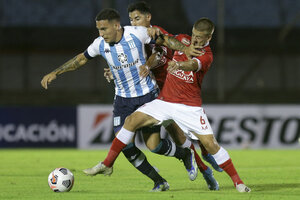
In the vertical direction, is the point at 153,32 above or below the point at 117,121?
above

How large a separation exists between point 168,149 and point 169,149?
0.01m

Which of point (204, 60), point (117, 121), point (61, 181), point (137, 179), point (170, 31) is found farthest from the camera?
point (170, 31)

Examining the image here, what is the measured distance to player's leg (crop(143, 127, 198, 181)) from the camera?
23.4ft

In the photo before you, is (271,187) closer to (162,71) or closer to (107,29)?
(162,71)

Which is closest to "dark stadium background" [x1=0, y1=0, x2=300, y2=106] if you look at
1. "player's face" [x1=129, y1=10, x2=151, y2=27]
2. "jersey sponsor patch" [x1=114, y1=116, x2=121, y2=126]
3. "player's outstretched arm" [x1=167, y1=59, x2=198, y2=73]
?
"player's face" [x1=129, y1=10, x2=151, y2=27]

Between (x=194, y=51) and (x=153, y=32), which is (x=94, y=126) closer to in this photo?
(x=153, y=32)

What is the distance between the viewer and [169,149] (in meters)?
7.17

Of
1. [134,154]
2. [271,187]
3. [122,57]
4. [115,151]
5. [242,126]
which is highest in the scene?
[122,57]

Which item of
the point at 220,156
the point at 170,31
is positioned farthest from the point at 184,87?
the point at 170,31

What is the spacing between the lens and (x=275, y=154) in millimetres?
13562

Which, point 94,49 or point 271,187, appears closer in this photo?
point 94,49

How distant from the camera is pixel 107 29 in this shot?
22.5 ft

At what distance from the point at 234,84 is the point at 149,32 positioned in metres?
12.9

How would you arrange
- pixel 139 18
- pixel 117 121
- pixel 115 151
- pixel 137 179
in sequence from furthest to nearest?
pixel 137 179 < pixel 139 18 < pixel 117 121 < pixel 115 151
